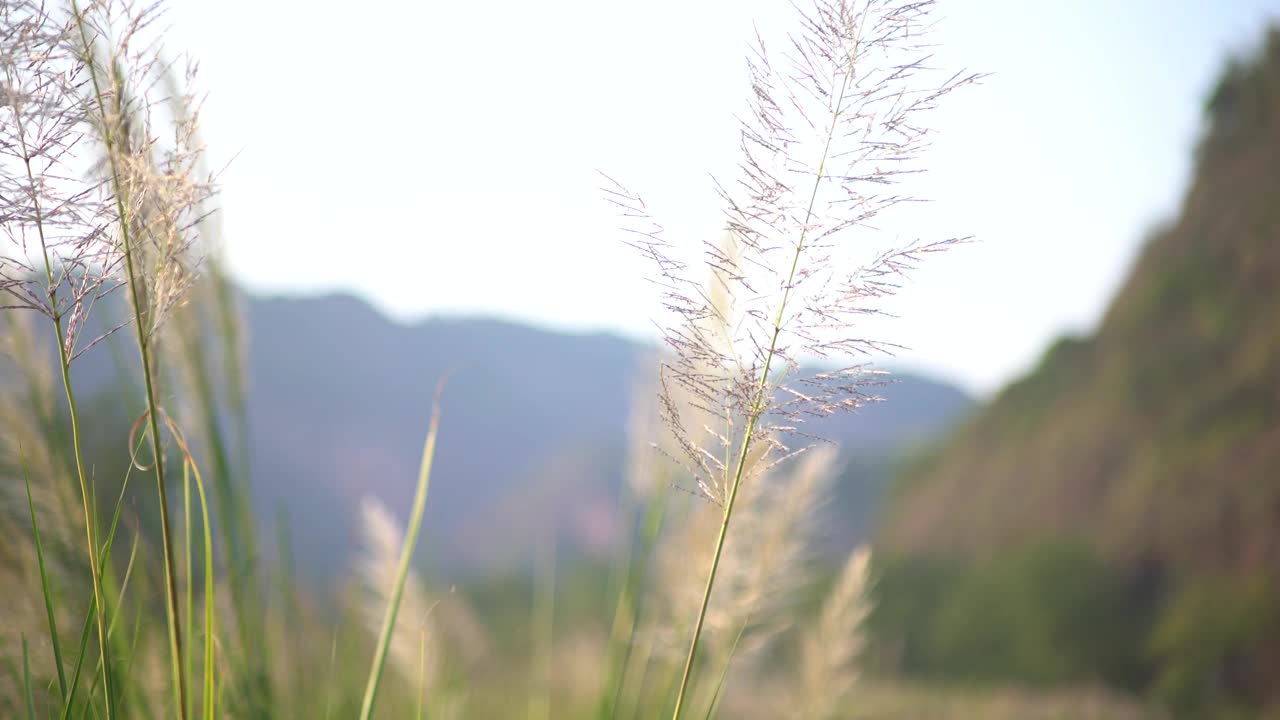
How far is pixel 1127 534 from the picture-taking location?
448 inches

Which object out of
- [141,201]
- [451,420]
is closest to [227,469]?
[141,201]

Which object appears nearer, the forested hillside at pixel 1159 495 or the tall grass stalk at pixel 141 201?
the tall grass stalk at pixel 141 201

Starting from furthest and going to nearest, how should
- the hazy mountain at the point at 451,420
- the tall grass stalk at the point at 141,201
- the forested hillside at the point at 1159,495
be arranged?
the hazy mountain at the point at 451,420 → the forested hillside at the point at 1159,495 → the tall grass stalk at the point at 141,201

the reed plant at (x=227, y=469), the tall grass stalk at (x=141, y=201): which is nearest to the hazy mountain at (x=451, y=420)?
the reed plant at (x=227, y=469)

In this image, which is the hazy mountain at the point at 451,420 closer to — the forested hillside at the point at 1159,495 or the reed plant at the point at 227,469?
the forested hillside at the point at 1159,495

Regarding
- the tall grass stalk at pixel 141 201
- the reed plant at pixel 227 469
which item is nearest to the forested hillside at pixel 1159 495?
the reed plant at pixel 227 469

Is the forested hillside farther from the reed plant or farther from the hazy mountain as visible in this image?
the hazy mountain

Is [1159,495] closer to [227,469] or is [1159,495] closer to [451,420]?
[227,469]

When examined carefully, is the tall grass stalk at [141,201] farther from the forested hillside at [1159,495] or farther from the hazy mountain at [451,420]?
the hazy mountain at [451,420]

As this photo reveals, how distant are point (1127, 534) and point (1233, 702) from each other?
251cm

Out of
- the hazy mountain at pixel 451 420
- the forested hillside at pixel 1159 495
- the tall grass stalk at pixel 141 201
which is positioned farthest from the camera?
the hazy mountain at pixel 451 420

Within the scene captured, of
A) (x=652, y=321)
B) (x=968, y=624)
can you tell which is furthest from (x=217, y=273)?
(x=968, y=624)

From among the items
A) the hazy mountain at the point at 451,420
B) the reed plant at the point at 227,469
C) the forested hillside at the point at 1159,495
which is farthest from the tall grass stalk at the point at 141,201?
the hazy mountain at the point at 451,420

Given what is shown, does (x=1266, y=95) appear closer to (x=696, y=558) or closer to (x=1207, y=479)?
(x=1207, y=479)
